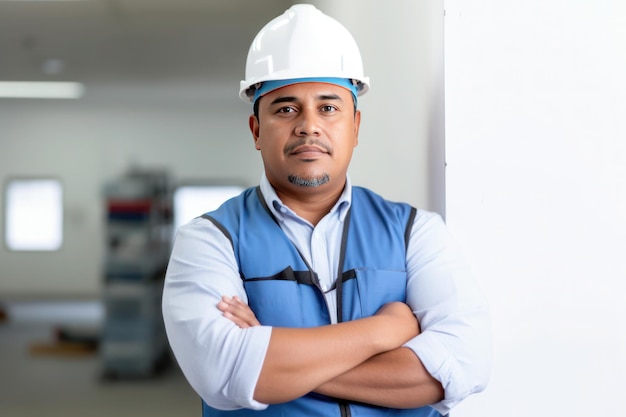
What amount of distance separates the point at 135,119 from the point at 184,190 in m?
0.59

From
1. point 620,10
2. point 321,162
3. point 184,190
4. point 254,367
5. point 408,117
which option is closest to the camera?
point 254,367

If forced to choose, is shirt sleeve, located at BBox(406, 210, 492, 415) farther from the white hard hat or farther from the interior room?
the interior room

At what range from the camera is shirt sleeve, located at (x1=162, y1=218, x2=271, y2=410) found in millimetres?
1119

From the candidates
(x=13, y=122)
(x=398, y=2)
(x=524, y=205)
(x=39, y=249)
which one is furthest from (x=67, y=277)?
(x=524, y=205)

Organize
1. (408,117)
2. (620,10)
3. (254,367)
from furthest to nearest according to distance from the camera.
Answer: (408,117)
(620,10)
(254,367)

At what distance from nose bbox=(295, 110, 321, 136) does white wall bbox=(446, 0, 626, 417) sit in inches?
17.7

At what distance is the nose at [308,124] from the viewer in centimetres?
128

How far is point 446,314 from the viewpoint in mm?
1246

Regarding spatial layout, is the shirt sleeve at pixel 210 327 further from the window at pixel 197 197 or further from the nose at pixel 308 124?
the window at pixel 197 197

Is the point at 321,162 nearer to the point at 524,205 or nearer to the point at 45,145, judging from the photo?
the point at 524,205

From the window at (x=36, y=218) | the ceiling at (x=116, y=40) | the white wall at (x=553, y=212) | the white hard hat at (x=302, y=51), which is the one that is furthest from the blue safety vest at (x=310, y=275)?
the window at (x=36, y=218)

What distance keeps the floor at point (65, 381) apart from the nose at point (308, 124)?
12.7 ft

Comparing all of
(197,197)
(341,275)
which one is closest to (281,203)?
(341,275)

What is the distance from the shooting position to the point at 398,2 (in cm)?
202
